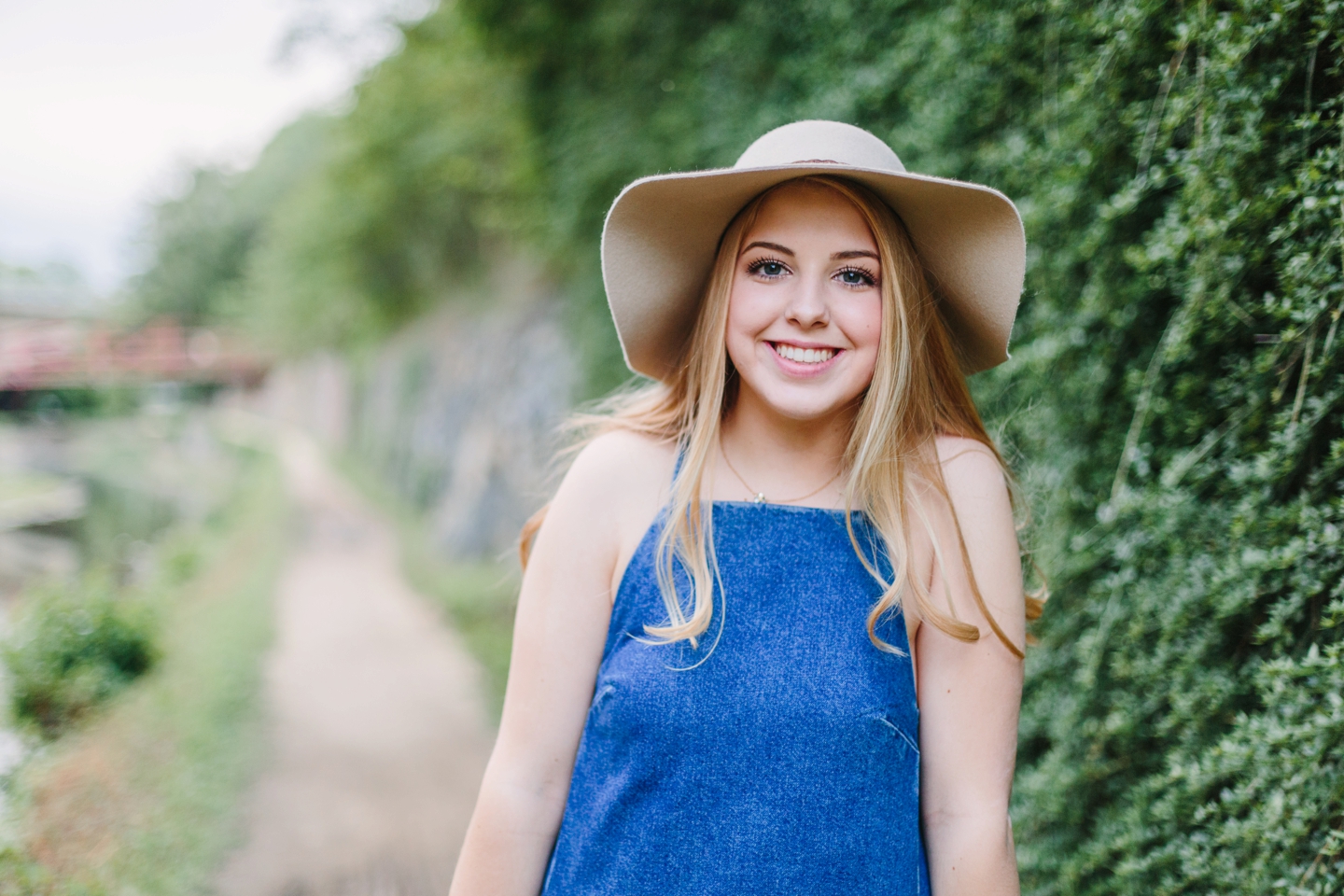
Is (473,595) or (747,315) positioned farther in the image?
(473,595)

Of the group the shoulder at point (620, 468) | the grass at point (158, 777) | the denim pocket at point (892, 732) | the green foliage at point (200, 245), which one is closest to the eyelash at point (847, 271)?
the shoulder at point (620, 468)

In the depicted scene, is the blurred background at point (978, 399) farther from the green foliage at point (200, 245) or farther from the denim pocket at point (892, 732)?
the green foliage at point (200, 245)

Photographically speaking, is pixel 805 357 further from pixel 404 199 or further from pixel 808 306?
pixel 404 199

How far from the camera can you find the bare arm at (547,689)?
133 centimetres

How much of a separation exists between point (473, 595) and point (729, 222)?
25.1 feet

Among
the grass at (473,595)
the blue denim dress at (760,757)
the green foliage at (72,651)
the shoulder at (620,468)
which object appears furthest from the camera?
the grass at (473,595)

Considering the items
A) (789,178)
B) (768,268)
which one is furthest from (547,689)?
(789,178)

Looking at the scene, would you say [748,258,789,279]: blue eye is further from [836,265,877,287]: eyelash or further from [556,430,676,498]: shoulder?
[556,430,676,498]: shoulder

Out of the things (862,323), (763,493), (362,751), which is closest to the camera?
(862,323)

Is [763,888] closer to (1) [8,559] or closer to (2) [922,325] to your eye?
(2) [922,325]

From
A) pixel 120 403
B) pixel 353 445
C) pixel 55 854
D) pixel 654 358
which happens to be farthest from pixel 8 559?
pixel 654 358

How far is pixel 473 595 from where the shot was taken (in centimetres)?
859

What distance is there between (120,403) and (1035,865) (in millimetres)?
32024

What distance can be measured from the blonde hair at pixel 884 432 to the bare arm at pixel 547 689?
0.37 feet
